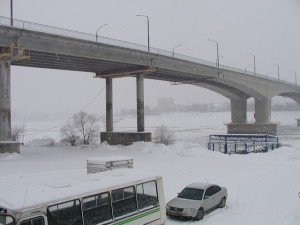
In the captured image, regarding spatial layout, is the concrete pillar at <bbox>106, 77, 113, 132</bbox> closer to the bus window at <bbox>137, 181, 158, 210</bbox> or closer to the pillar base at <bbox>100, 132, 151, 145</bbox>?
the pillar base at <bbox>100, 132, 151, 145</bbox>

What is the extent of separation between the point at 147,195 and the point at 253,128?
75.6 metres

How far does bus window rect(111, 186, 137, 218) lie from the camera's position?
10211mm

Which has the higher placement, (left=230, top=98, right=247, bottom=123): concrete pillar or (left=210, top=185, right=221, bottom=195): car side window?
(left=230, top=98, right=247, bottom=123): concrete pillar

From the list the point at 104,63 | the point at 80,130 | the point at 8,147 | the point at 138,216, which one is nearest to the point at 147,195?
the point at 138,216

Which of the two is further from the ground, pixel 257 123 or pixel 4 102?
pixel 4 102

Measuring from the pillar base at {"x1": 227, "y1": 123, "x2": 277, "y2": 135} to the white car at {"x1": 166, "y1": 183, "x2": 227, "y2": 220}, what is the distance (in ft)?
224

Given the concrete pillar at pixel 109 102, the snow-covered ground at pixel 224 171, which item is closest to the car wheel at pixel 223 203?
the snow-covered ground at pixel 224 171

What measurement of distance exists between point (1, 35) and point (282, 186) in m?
23.5

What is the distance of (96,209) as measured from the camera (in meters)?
9.66

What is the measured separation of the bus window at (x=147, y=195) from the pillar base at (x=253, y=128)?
7348 cm

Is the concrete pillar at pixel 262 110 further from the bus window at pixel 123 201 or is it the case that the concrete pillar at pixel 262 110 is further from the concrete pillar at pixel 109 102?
the bus window at pixel 123 201

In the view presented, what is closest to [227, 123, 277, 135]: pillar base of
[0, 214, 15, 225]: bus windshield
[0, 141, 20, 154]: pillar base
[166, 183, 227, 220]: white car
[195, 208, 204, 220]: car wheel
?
[0, 141, 20, 154]: pillar base

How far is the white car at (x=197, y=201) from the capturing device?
14.2 m

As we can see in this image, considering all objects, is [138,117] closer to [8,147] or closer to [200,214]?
[8,147]
